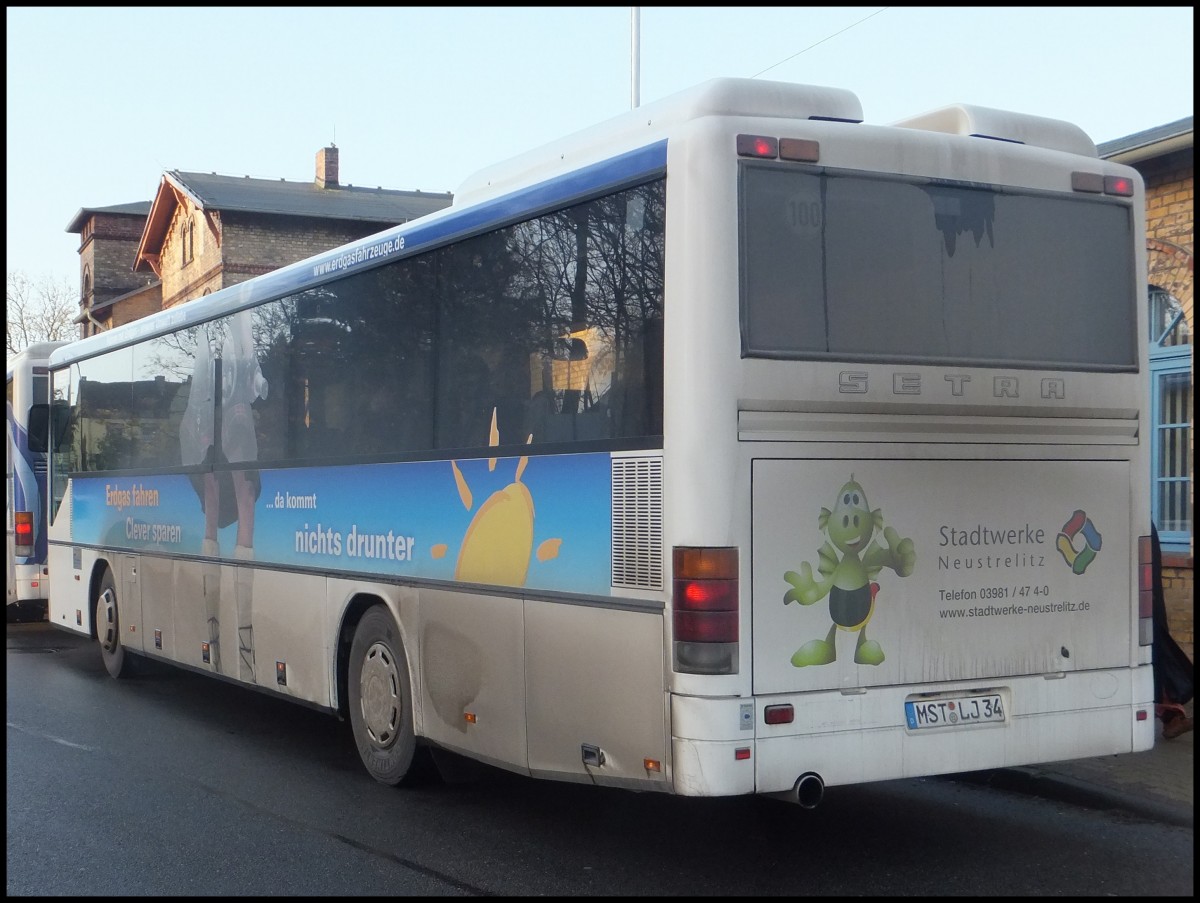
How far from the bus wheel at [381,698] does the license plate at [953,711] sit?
3050mm

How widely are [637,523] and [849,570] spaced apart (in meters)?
0.93

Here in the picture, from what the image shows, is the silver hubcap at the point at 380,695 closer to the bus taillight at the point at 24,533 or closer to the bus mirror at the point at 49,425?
the bus mirror at the point at 49,425

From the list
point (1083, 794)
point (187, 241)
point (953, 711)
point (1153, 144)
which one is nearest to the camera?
point (953, 711)

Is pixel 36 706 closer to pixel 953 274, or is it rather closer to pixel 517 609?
pixel 517 609

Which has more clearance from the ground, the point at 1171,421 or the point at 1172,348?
the point at 1172,348

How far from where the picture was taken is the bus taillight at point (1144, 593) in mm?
6934

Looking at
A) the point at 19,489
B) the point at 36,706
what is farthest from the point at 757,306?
the point at 19,489

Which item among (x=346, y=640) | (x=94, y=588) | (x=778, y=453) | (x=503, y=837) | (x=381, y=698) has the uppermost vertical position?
(x=778, y=453)

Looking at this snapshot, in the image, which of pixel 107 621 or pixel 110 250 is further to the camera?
pixel 110 250

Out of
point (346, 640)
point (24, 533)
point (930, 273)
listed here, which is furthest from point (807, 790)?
point (24, 533)

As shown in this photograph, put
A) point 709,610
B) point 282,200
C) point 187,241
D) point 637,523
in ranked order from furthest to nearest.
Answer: point 187,241 < point 282,200 < point 637,523 < point 709,610

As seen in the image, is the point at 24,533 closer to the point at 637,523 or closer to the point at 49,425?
the point at 49,425

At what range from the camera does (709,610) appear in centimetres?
587

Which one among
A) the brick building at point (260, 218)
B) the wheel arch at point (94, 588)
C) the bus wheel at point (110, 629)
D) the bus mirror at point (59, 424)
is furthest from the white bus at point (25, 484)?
the brick building at point (260, 218)
